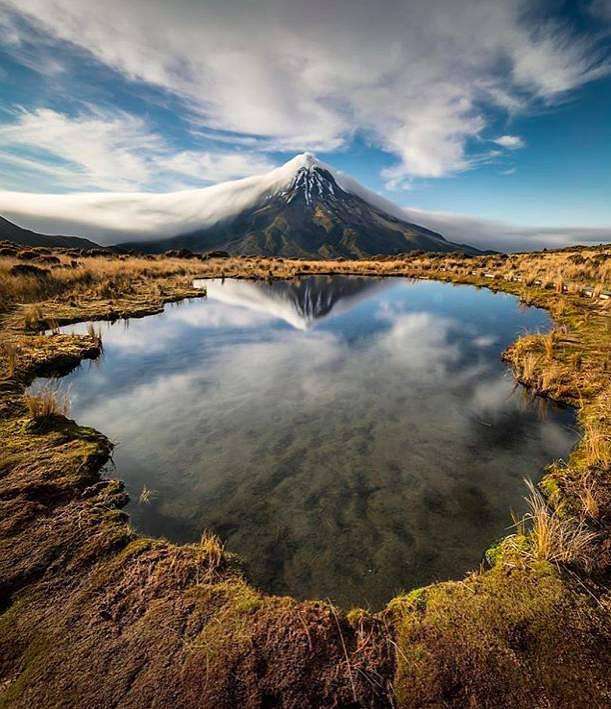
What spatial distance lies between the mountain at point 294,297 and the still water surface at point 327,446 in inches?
218

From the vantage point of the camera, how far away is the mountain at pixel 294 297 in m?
20.8

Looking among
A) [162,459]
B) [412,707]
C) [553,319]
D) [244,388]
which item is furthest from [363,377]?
[553,319]

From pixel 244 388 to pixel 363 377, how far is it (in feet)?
11.9

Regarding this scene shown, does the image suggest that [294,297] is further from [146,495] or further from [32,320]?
[146,495]

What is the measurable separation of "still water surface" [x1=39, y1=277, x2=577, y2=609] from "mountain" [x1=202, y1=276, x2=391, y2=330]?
5.53m

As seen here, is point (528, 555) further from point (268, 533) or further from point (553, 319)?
point (553, 319)

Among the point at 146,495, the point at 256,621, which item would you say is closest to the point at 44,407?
the point at 146,495

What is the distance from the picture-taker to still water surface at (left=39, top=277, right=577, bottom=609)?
15.4 ft

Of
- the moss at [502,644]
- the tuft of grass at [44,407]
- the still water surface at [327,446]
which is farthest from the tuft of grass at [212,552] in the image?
the tuft of grass at [44,407]

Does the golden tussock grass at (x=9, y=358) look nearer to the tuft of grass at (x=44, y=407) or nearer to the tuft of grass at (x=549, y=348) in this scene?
the tuft of grass at (x=44, y=407)

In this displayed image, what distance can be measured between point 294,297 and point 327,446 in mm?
20795

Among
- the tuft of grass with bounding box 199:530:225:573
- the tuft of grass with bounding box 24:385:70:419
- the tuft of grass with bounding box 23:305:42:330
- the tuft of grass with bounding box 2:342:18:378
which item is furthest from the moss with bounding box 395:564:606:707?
the tuft of grass with bounding box 23:305:42:330

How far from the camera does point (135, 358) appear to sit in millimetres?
12453

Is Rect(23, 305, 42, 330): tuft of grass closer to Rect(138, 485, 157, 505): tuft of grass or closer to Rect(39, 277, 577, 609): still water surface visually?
Rect(39, 277, 577, 609): still water surface
